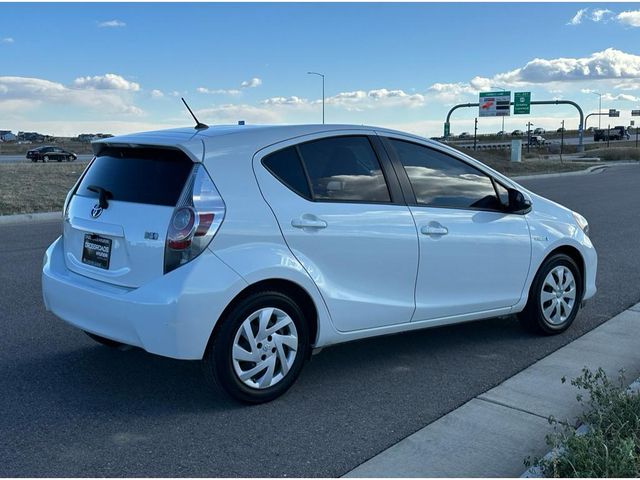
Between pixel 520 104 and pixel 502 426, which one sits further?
pixel 520 104

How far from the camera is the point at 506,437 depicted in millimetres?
3662

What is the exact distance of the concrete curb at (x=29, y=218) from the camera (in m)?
13.9

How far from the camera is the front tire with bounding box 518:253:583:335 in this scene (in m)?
5.42

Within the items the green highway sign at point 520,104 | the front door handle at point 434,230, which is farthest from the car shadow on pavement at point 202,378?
the green highway sign at point 520,104

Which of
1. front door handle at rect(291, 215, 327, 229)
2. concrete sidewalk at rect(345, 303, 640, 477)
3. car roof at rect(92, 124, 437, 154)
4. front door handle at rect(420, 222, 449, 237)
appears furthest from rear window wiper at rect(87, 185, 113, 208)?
concrete sidewalk at rect(345, 303, 640, 477)

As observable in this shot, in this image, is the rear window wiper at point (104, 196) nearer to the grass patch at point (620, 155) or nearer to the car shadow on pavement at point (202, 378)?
the car shadow on pavement at point (202, 378)

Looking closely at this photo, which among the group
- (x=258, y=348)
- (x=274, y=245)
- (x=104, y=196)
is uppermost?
(x=104, y=196)

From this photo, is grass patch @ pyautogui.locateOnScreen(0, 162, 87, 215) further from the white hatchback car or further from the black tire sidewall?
the black tire sidewall

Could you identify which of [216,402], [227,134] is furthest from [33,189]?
[216,402]

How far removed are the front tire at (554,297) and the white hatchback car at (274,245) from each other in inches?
13.2

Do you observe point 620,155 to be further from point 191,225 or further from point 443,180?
point 191,225

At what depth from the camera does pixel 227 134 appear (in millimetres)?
4191

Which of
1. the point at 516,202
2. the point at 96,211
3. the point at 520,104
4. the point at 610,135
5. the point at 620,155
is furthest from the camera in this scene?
the point at 610,135

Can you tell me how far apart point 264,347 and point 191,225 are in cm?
86
